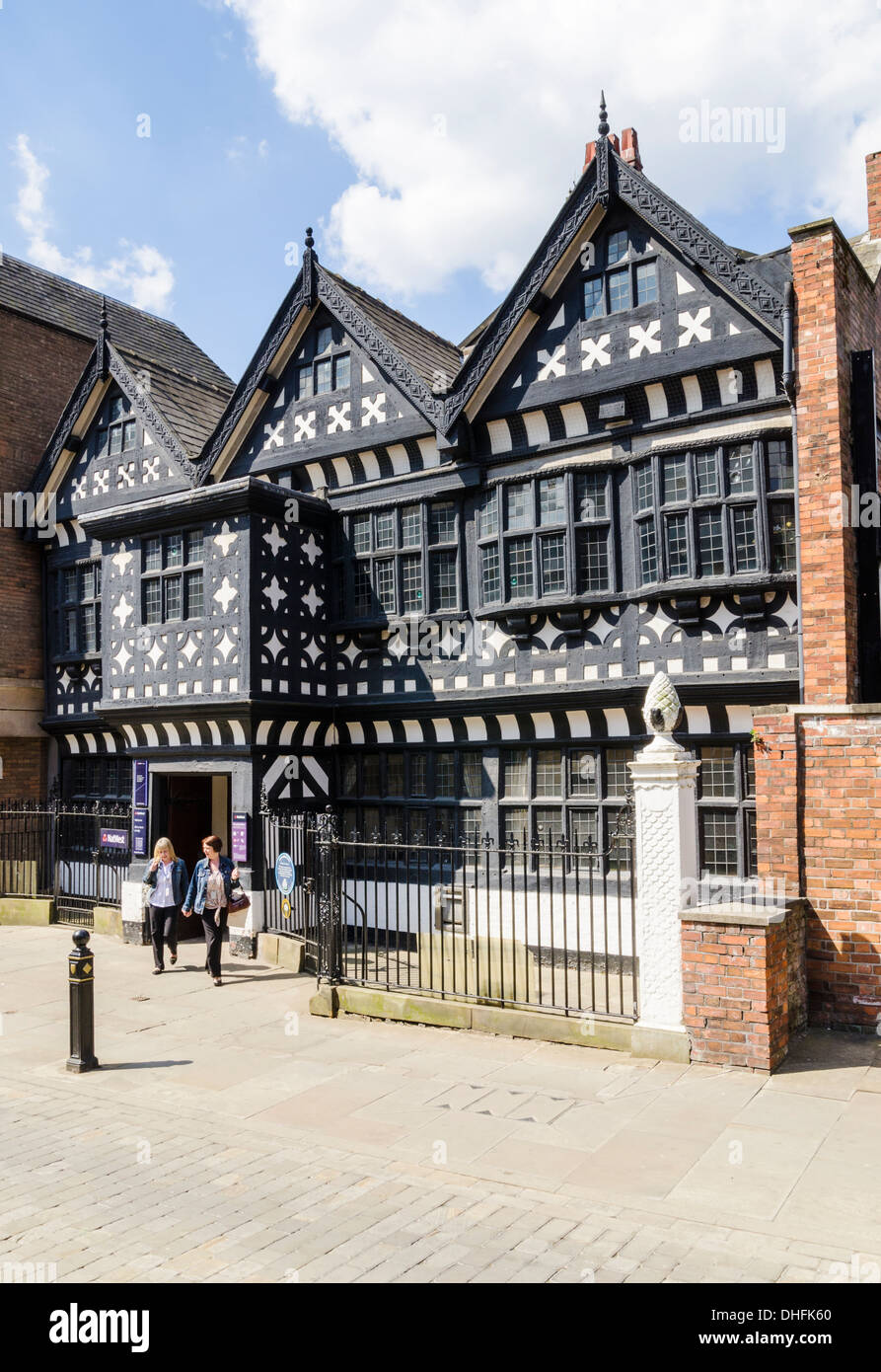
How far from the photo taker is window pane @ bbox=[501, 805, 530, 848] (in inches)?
556

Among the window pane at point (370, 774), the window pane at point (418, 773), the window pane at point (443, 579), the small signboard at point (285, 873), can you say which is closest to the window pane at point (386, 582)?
the window pane at point (443, 579)

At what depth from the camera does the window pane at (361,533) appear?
618 inches

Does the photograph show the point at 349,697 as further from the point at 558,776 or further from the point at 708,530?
the point at 708,530

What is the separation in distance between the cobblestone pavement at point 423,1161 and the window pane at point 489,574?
6.37 meters

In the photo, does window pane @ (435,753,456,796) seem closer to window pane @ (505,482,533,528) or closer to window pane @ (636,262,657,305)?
window pane @ (505,482,533,528)

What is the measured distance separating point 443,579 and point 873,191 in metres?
8.56

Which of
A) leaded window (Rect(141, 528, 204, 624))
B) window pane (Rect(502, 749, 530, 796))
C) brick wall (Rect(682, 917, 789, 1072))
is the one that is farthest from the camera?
leaded window (Rect(141, 528, 204, 624))

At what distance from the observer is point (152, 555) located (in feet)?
52.6

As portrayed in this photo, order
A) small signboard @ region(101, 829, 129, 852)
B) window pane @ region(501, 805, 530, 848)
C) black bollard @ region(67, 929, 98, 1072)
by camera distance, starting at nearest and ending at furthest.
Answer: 1. black bollard @ region(67, 929, 98, 1072)
2. window pane @ region(501, 805, 530, 848)
3. small signboard @ region(101, 829, 129, 852)

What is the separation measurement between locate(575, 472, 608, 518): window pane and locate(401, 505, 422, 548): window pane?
277cm

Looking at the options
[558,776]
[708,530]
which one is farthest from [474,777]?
[708,530]

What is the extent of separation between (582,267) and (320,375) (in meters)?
4.78


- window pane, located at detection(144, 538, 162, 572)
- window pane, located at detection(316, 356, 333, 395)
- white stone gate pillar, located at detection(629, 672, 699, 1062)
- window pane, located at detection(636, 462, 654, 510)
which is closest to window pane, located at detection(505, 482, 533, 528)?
window pane, located at detection(636, 462, 654, 510)

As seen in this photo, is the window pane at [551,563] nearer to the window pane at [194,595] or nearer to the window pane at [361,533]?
the window pane at [361,533]
